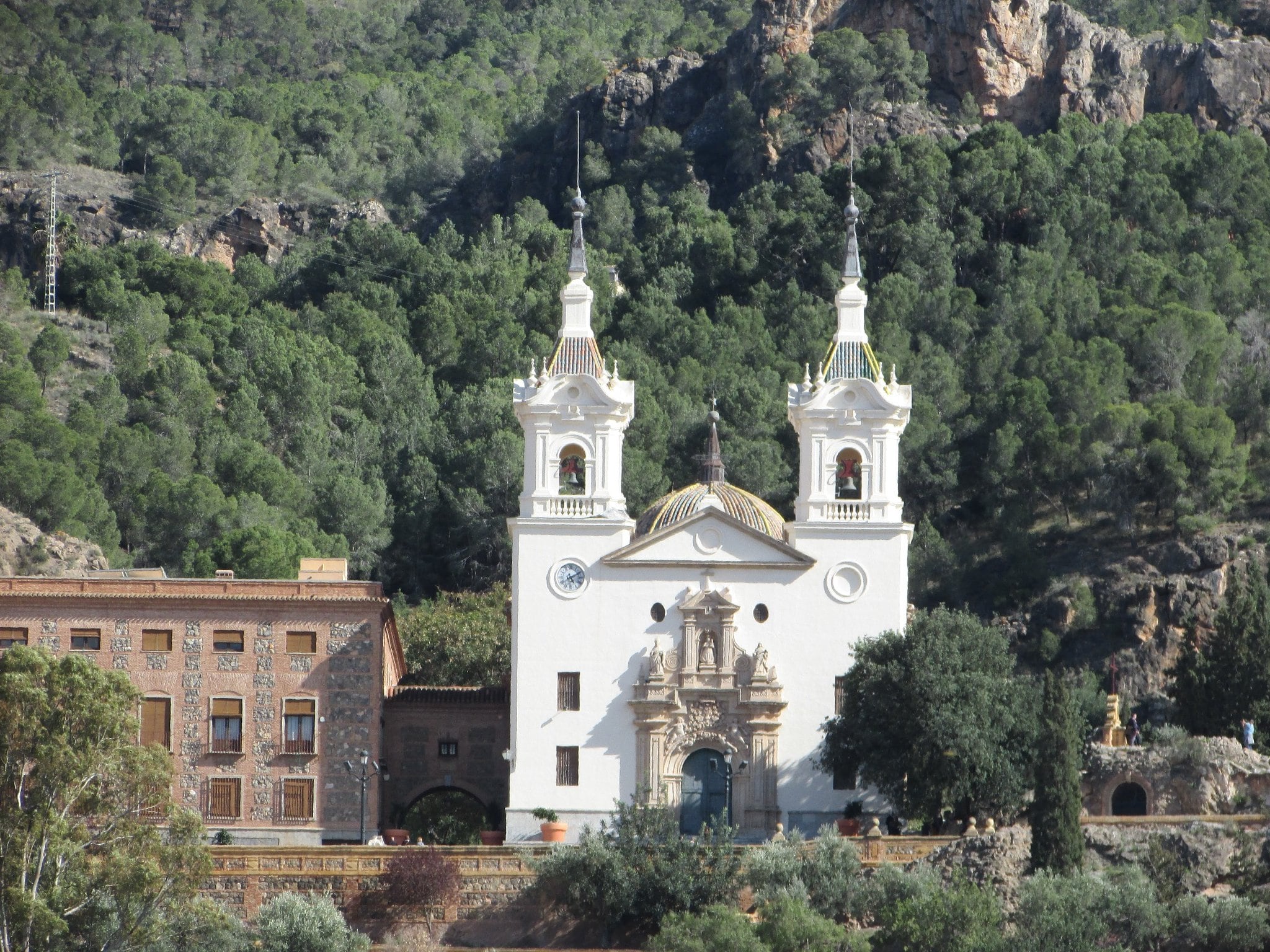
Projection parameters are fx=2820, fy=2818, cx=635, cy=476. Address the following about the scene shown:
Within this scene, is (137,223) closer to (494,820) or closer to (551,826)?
(494,820)

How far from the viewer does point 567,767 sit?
6931 cm

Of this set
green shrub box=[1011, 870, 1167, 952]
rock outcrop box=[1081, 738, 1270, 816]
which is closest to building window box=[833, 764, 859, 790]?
rock outcrop box=[1081, 738, 1270, 816]

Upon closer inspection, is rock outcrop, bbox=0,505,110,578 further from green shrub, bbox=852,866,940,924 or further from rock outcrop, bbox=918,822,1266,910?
rock outcrop, bbox=918,822,1266,910

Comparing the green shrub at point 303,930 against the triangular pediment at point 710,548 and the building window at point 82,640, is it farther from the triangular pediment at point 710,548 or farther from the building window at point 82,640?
the triangular pediment at point 710,548

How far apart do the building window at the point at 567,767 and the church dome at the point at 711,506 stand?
5.99 meters

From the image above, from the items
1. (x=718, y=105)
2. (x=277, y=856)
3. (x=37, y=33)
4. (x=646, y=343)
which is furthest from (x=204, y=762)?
(x=37, y=33)

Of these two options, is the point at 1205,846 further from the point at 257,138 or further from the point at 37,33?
the point at 37,33

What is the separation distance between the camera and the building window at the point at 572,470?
72.1 metres

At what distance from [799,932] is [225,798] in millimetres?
17151

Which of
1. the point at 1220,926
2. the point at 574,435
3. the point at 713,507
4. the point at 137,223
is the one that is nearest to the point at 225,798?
the point at 574,435

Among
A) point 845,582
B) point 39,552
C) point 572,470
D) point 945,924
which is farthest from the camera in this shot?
point 39,552

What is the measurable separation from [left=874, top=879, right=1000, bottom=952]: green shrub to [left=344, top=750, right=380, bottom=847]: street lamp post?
14.8 meters

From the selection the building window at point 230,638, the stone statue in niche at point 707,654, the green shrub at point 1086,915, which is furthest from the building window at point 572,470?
the green shrub at point 1086,915

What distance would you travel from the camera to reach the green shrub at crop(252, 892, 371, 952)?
60.2m
